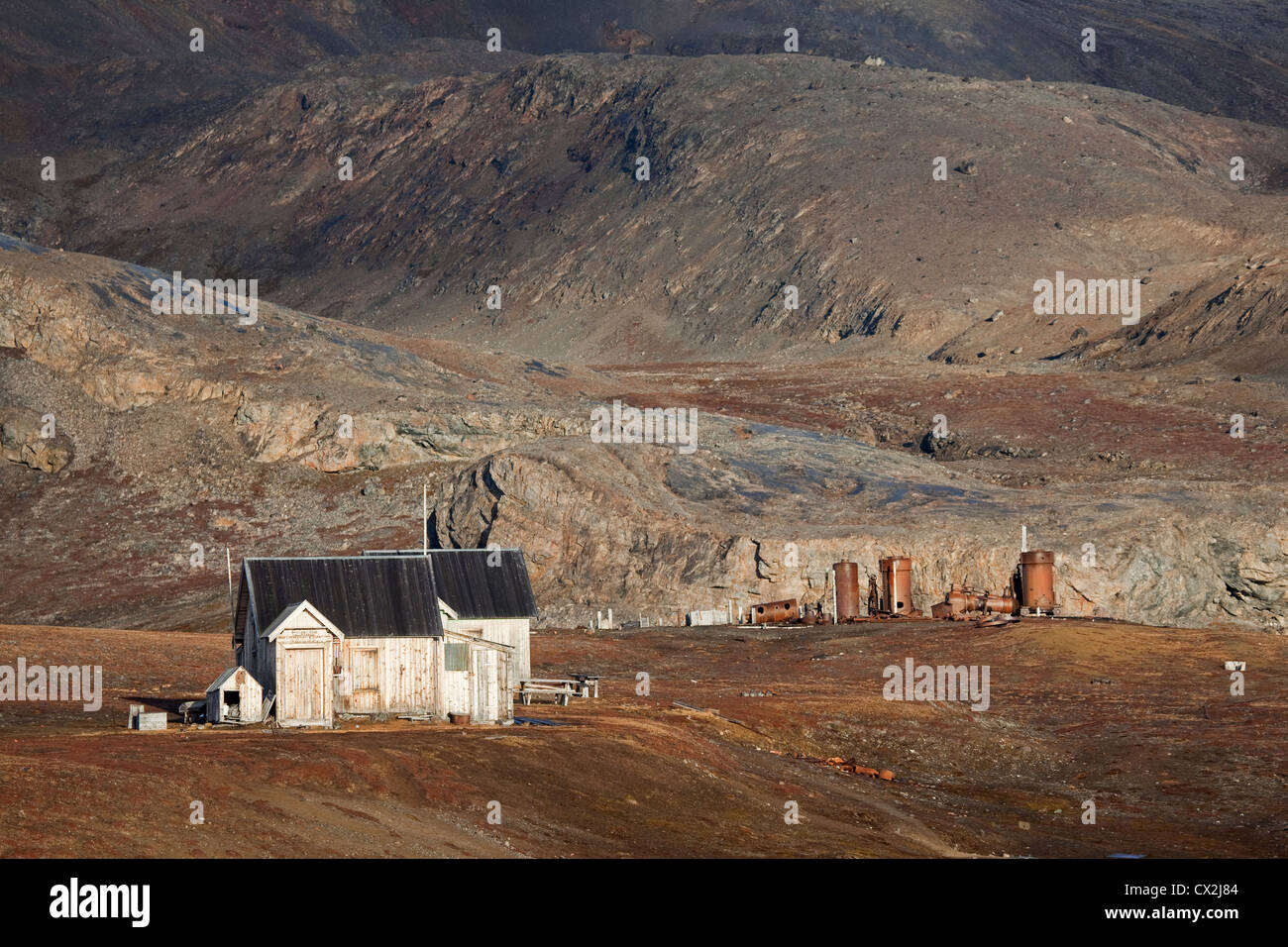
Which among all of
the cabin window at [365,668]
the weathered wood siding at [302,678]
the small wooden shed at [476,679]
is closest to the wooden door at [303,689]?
the weathered wood siding at [302,678]

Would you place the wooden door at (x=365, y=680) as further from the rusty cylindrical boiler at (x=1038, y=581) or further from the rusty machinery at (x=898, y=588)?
the rusty cylindrical boiler at (x=1038, y=581)

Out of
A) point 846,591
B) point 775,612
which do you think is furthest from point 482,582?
point 846,591

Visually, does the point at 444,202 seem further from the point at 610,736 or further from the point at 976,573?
the point at 610,736

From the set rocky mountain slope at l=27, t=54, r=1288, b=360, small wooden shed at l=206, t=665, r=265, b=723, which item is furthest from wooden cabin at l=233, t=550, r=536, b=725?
rocky mountain slope at l=27, t=54, r=1288, b=360

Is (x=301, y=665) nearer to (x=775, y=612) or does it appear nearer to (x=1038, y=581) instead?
(x=775, y=612)

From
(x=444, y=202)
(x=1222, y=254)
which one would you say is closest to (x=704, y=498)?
(x=1222, y=254)
